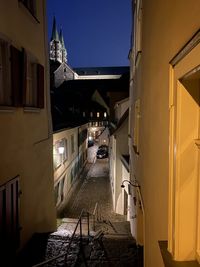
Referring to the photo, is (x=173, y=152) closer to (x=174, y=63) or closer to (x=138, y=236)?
(x=174, y=63)

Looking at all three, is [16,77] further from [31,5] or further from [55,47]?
[55,47]

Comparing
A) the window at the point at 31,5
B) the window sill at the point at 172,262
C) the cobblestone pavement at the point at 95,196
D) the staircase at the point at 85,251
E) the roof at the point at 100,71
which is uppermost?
the roof at the point at 100,71

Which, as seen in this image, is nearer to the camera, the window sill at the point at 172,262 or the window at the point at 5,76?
the window sill at the point at 172,262

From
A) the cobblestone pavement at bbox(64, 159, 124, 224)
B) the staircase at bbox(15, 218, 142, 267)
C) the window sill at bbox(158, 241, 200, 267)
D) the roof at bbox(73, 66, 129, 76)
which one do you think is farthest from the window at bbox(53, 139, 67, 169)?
the roof at bbox(73, 66, 129, 76)

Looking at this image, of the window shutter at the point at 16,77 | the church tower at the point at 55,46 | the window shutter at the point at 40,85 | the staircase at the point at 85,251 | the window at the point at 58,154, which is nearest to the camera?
the window shutter at the point at 16,77

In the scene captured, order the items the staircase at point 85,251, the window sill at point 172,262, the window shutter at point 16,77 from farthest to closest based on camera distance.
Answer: the staircase at point 85,251
the window shutter at point 16,77
the window sill at point 172,262

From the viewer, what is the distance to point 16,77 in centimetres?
→ 574

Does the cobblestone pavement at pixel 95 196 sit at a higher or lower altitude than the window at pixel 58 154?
lower

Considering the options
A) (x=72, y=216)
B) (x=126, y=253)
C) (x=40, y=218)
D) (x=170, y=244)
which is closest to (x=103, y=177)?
(x=72, y=216)

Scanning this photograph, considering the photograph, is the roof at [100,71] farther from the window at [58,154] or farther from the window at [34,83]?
the window at [34,83]

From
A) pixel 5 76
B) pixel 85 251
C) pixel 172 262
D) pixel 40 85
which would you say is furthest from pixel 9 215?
pixel 172 262

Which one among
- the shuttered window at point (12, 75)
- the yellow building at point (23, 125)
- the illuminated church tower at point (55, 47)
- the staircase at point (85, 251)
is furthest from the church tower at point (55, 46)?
the staircase at point (85, 251)

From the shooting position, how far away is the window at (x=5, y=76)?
211 inches

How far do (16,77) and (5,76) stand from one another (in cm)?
28
